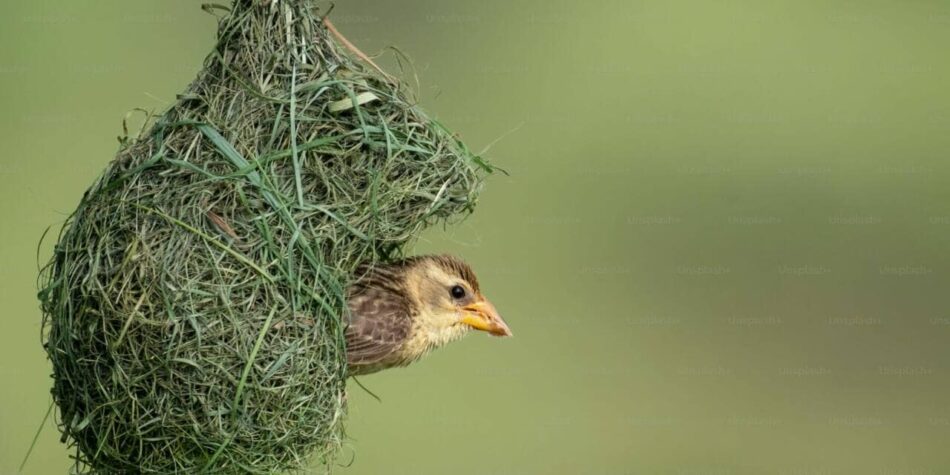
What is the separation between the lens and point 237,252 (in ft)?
14.2

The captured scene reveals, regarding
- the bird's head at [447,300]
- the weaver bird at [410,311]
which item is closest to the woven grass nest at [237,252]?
the weaver bird at [410,311]

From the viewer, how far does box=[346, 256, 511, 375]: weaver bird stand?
15.6 feet

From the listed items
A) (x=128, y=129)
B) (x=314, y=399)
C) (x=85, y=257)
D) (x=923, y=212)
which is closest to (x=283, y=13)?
(x=128, y=129)

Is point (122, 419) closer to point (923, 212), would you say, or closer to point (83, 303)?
point (83, 303)

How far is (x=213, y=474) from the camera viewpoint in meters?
4.38

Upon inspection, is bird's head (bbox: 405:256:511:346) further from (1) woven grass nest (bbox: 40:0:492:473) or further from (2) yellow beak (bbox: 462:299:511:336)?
(1) woven grass nest (bbox: 40:0:492:473)

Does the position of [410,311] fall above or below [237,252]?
above

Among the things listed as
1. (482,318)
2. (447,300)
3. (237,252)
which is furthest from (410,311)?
(237,252)

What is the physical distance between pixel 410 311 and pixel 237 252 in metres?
0.88

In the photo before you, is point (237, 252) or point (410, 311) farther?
point (410, 311)

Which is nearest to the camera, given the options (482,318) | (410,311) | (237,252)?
(237,252)

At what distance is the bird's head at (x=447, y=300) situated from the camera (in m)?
5.00

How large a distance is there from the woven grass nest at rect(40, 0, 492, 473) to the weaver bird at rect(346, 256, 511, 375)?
0.47ft

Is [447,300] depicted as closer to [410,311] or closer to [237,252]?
[410,311]
